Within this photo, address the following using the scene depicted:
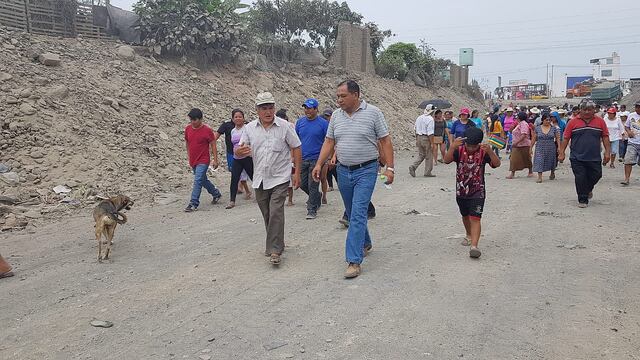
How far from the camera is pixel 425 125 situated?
12.6 meters

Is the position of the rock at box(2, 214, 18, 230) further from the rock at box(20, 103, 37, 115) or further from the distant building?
the distant building

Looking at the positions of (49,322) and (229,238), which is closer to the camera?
(49,322)

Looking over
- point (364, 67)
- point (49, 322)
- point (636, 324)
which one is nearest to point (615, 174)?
point (636, 324)

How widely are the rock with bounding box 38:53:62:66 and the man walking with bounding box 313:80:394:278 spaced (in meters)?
10.4

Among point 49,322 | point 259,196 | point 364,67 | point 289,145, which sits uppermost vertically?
point 364,67

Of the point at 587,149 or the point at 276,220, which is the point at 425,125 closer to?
the point at 587,149

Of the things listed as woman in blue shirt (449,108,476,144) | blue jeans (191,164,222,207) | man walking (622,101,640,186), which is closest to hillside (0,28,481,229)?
blue jeans (191,164,222,207)

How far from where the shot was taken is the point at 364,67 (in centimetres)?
2820

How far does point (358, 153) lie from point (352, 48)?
22.7m

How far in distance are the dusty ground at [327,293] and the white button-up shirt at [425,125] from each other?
17.0 feet

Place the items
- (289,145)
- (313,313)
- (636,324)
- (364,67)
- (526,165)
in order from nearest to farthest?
(636,324)
(313,313)
(289,145)
(526,165)
(364,67)

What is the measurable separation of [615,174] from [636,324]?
388 inches

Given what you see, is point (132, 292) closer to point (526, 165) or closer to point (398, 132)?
point (526, 165)

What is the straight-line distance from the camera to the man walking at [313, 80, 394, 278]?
16.4 ft
